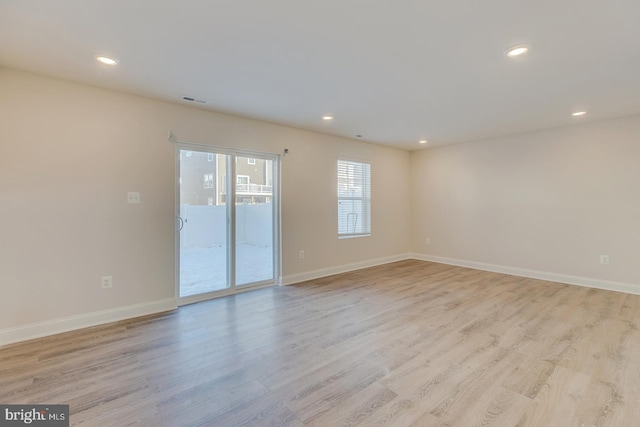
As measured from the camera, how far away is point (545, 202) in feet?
16.0

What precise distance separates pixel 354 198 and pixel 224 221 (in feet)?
8.73

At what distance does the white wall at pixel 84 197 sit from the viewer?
2.74 meters

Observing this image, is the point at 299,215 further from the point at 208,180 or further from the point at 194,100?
the point at 194,100

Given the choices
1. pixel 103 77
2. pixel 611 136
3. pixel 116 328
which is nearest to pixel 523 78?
pixel 611 136

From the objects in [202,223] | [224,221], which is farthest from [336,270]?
[202,223]

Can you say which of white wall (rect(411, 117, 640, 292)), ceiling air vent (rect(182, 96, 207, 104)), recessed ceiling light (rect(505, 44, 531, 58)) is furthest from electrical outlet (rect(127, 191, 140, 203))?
white wall (rect(411, 117, 640, 292))

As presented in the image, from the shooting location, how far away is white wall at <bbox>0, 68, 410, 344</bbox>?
2742 mm

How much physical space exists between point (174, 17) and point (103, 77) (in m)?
1.46

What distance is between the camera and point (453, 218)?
6.09 meters

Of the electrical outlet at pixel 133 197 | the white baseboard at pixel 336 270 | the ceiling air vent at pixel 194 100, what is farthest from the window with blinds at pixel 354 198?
the electrical outlet at pixel 133 197

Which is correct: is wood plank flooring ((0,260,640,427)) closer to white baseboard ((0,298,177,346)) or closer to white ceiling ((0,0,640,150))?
white baseboard ((0,298,177,346))

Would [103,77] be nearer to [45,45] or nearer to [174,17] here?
[45,45]

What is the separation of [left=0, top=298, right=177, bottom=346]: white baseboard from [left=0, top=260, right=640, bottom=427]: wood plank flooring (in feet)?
0.37

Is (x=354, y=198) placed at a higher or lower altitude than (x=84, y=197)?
higher
